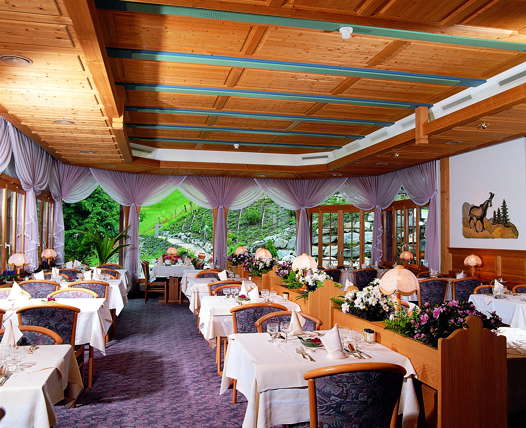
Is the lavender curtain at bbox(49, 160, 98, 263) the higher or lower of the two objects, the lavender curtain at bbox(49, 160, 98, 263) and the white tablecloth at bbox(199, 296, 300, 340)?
the higher

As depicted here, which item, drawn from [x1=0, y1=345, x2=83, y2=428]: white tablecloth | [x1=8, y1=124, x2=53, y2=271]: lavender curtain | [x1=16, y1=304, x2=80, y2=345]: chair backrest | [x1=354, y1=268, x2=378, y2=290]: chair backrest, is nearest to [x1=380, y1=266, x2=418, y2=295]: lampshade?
[x1=0, y1=345, x2=83, y2=428]: white tablecloth

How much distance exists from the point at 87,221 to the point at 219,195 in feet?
17.7

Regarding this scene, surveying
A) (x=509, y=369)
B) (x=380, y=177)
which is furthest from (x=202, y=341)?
(x=380, y=177)

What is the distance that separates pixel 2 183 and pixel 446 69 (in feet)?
20.7

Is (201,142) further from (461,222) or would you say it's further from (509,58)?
(509,58)

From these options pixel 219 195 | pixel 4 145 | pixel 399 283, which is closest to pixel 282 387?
pixel 399 283

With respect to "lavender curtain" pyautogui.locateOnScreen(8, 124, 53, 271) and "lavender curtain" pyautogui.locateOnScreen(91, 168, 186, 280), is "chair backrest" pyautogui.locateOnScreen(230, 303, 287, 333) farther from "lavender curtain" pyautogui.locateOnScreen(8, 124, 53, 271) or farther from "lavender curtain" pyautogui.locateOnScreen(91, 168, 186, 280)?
"lavender curtain" pyautogui.locateOnScreen(91, 168, 186, 280)

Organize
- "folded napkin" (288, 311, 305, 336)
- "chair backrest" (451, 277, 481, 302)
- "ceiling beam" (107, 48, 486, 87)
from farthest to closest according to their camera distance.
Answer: "chair backrest" (451, 277, 481, 302) < "ceiling beam" (107, 48, 486, 87) < "folded napkin" (288, 311, 305, 336)

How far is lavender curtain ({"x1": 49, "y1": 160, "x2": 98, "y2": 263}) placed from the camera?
10458 mm

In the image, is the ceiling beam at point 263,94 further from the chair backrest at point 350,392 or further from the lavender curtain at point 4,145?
the chair backrest at point 350,392

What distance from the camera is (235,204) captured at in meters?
13.0

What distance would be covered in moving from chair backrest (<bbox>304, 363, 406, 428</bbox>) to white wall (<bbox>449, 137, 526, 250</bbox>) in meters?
6.49

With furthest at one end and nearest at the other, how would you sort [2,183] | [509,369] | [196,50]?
[2,183] → [196,50] → [509,369]

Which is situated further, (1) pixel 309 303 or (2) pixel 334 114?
(2) pixel 334 114
